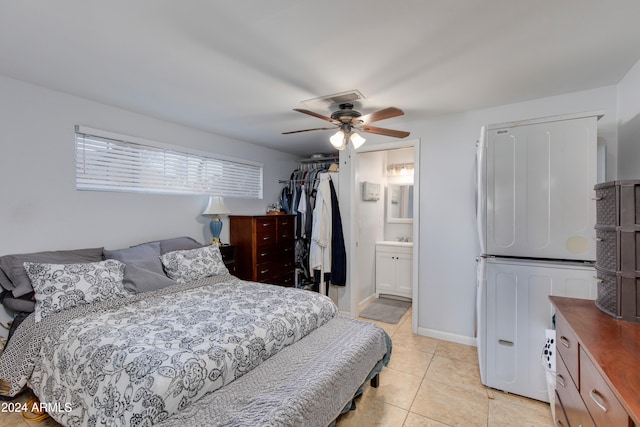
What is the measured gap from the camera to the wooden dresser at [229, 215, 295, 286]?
362 cm

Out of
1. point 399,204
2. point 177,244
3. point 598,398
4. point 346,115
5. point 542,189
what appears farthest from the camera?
point 399,204

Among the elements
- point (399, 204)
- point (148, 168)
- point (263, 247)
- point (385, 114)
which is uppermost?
point (385, 114)

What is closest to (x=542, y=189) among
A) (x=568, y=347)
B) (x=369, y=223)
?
(x=568, y=347)

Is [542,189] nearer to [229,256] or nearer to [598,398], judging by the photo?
[598,398]

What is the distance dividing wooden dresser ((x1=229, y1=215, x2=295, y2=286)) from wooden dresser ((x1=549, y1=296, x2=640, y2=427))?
9.76ft

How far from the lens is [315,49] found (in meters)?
1.76

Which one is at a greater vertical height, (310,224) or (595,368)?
(310,224)

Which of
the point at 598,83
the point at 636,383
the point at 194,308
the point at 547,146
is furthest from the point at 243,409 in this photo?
the point at 598,83

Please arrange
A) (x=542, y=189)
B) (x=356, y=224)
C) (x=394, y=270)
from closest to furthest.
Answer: (x=542, y=189)
(x=356, y=224)
(x=394, y=270)

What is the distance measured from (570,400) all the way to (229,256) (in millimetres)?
3185

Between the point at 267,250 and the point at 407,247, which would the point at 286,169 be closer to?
the point at 267,250

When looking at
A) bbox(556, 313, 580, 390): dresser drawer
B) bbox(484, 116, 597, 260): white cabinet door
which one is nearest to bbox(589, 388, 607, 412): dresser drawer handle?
bbox(556, 313, 580, 390): dresser drawer

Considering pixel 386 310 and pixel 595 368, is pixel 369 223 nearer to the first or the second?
pixel 386 310

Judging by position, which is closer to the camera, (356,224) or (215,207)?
(215,207)
